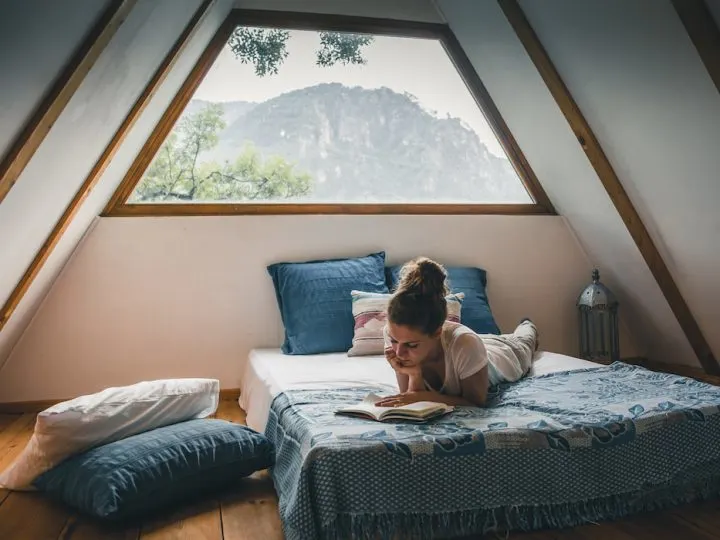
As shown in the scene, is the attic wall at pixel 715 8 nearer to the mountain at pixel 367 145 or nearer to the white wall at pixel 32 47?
the white wall at pixel 32 47

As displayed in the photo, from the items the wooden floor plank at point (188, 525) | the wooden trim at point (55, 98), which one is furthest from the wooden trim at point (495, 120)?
the wooden floor plank at point (188, 525)

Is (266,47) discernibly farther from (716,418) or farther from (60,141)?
(716,418)

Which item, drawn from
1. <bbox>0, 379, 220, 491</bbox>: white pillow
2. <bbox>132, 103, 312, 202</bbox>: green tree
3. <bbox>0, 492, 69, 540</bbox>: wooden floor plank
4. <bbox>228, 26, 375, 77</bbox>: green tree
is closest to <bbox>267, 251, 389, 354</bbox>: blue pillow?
<bbox>132, 103, 312, 202</bbox>: green tree

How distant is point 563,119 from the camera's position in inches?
138

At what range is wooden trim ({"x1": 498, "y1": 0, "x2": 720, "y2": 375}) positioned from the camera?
3.18 metres

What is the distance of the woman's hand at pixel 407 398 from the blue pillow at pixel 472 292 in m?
1.44

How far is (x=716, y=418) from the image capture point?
2.23 metres

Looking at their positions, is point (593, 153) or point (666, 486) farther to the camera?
point (593, 153)

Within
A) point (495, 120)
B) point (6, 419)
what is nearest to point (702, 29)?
point (495, 120)

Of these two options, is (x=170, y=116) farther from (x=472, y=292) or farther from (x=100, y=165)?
(x=472, y=292)

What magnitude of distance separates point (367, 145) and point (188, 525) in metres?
2.54

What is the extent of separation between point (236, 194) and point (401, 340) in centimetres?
194

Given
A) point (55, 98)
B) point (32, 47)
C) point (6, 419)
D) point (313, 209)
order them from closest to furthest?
point (32, 47), point (55, 98), point (6, 419), point (313, 209)

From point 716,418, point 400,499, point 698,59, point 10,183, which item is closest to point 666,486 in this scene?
point 716,418
